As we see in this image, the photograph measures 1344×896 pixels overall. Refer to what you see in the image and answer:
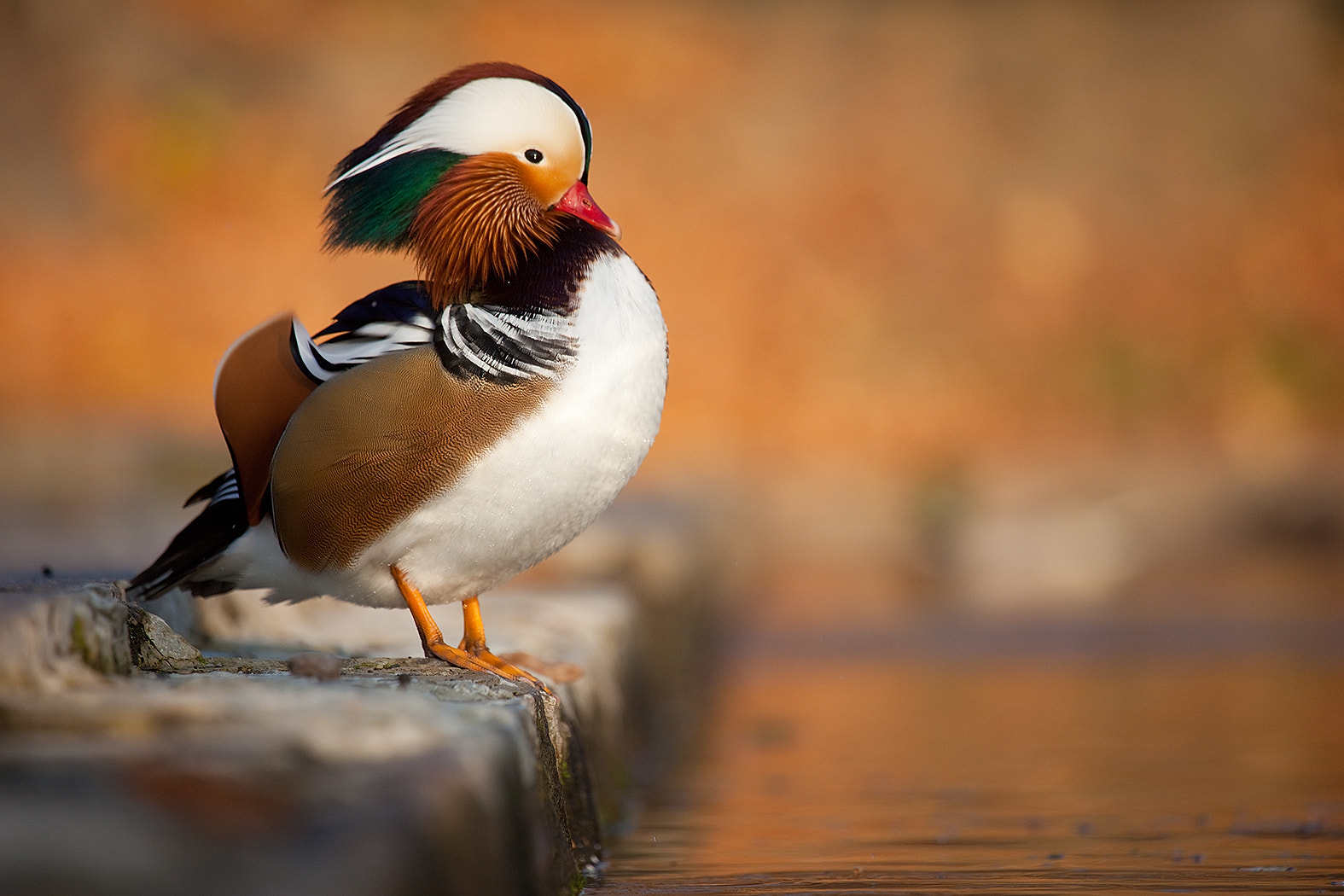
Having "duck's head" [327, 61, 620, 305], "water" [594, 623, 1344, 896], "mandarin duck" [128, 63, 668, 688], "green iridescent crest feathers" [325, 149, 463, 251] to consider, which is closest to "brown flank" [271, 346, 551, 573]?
"mandarin duck" [128, 63, 668, 688]

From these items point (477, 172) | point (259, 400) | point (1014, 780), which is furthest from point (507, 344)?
point (1014, 780)

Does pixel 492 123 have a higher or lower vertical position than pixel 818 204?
lower

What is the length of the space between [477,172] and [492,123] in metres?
0.11

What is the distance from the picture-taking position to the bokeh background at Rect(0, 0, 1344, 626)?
19.0 m

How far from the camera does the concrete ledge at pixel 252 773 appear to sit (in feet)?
5.91

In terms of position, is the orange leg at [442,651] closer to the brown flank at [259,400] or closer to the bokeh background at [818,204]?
the brown flank at [259,400]

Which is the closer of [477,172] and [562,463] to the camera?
[562,463]

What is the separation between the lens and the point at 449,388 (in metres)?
3.14

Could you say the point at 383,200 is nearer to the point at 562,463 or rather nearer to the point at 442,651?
the point at 562,463

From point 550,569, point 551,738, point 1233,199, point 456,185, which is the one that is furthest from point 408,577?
point 1233,199

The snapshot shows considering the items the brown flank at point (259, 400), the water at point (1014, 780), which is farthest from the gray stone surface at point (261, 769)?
the water at point (1014, 780)

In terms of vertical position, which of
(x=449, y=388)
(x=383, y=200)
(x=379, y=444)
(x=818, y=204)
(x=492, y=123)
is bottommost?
(x=379, y=444)

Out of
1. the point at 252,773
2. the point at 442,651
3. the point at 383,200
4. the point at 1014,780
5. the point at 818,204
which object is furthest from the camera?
the point at 818,204

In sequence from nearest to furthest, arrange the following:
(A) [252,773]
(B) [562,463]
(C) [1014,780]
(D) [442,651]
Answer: (A) [252,773], (B) [562,463], (D) [442,651], (C) [1014,780]
